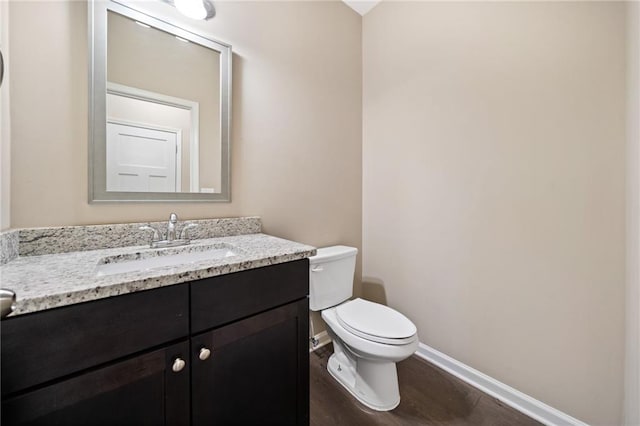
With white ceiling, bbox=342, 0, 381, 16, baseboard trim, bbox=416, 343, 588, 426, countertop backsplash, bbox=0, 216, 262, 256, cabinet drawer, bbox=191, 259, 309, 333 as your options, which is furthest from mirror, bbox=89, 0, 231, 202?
baseboard trim, bbox=416, 343, 588, 426

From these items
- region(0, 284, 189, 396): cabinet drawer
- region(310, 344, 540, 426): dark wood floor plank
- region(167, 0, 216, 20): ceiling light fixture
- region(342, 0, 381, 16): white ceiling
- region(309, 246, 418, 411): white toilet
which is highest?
region(342, 0, 381, 16): white ceiling

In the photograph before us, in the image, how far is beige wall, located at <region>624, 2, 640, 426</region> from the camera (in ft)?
2.98

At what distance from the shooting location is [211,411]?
2.48ft

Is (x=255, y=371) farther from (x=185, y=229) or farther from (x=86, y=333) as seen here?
(x=185, y=229)

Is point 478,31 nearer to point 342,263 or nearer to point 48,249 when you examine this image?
point 342,263

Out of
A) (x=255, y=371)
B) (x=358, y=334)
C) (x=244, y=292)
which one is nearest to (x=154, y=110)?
(x=244, y=292)

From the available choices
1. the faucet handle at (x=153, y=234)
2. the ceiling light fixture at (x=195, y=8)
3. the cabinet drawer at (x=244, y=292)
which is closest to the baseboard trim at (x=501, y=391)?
the cabinet drawer at (x=244, y=292)

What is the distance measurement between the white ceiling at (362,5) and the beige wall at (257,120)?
0.06 meters

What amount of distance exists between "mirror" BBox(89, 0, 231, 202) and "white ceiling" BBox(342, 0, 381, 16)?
3.83 feet

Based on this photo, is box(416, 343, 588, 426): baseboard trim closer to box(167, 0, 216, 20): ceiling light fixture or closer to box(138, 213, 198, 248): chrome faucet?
box(138, 213, 198, 248): chrome faucet

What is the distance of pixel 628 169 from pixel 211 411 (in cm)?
176

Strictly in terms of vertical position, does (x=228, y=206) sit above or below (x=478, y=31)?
below

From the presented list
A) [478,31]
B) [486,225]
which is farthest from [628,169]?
[478,31]

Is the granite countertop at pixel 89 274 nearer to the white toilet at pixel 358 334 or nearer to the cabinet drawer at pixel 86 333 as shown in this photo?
the cabinet drawer at pixel 86 333
